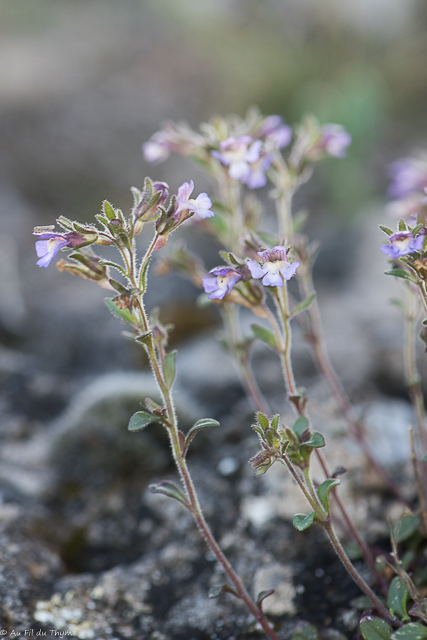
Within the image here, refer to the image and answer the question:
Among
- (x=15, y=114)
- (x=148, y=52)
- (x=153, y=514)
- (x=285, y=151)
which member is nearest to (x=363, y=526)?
(x=153, y=514)

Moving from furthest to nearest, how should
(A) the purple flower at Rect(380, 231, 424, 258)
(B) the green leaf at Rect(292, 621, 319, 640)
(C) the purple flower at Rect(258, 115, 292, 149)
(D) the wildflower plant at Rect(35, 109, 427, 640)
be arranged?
(C) the purple flower at Rect(258, 115, 292, 149), (B) the green leaf at Rect(292, 621, 319, 640), (D) the wildflower plant at Rect(35, 109, 427, 640), (A) the purple flower at Rect(380, 231, 424, 258)

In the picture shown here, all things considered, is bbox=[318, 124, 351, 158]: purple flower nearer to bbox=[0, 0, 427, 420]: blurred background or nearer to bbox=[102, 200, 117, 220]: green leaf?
bbox=[102, 200, 117, 220]: green leaf

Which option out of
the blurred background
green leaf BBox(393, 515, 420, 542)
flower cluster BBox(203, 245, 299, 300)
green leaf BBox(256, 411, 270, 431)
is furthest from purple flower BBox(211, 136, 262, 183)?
the blurred background

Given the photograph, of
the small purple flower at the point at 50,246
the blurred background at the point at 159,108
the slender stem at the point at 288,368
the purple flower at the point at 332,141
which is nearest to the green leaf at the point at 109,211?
the small purple flower at the point at 50,246

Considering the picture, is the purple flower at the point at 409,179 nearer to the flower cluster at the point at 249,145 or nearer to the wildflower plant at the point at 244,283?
the flower cluster at the point at 249,145

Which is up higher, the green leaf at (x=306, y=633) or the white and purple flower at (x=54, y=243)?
the white and purple flower at (x=54, y=243)
